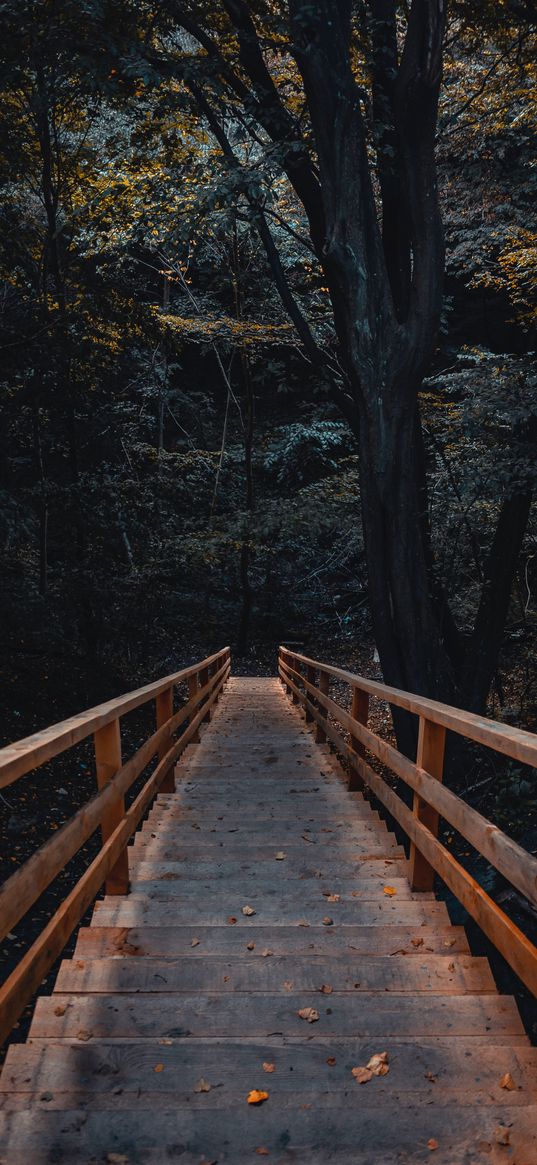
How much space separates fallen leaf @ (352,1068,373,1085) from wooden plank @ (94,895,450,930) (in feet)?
3.86

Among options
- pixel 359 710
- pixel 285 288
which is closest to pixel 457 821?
pixel 359 710

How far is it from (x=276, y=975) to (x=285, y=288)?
844 cm

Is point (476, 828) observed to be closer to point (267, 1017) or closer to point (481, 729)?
point (481, 729)

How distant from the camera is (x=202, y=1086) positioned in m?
2.25

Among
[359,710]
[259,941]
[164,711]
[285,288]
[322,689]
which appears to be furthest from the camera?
[285,288]

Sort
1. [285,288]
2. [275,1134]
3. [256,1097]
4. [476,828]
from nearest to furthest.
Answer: [275,1134] < [256,1097] < [476,828] < [285,288]

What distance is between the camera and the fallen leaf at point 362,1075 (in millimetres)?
2291

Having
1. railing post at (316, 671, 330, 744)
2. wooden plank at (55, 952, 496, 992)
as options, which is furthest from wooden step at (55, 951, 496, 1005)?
railing post at (316, 671, 330, 744)

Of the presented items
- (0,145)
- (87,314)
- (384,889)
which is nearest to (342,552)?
(87,314)

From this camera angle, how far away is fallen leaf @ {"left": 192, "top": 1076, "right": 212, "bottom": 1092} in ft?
7.34

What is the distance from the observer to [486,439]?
1015cm

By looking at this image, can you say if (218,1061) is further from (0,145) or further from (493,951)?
(0,145)

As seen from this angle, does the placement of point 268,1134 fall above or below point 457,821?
below

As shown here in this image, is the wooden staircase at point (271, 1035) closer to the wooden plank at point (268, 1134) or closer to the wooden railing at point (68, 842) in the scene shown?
the wooden plank at point (268, 1134)
